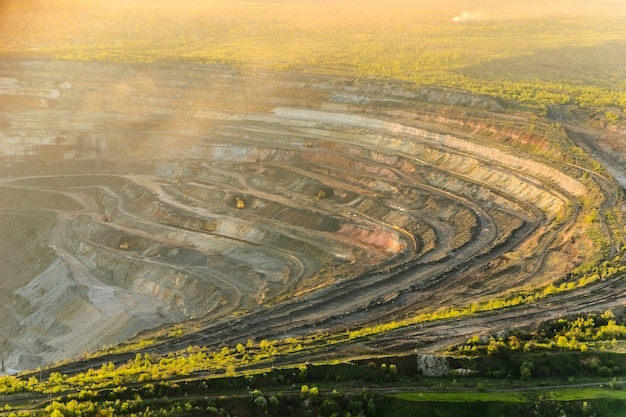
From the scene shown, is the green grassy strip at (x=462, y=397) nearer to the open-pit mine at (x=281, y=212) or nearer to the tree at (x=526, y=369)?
the tree at (x=526, y=369)

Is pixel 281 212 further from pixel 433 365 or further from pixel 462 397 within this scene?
pixel 462 397

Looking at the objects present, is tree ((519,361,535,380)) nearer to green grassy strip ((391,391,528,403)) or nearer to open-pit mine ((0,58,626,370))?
green grassy strip ((391,391,528,403))

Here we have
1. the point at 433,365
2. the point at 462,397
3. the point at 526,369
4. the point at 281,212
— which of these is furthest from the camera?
the point at 281,212

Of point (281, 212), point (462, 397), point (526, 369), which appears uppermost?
point (526, 369)

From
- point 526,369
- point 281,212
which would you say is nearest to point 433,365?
point 526,369

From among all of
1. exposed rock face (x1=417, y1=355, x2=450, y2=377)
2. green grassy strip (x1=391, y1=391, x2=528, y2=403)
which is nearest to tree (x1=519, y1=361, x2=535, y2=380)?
green grassy strip (x1=391, y1=391, x2=528, y2=403)

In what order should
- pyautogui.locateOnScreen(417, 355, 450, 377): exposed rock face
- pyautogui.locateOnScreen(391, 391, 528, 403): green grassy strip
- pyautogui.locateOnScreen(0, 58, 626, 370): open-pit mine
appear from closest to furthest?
pyautogui.locateOnScreen(391, 391, 528, 403): green grassy strip
pyautogui.locateOnScreen(417, 355, 450, 377): exposed rock face
pyautogui.locateOnScreen(0, 58, 626, 370): open-pit mine

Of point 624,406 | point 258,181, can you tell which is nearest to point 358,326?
point 624,406

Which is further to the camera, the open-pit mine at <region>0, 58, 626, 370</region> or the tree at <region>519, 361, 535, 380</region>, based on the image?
the open-pit mine at <region>0, 58, 626, 370</region>

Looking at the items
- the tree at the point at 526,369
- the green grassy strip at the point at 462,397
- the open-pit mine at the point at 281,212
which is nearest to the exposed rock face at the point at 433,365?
the green grassy strip at the point at 462,397
